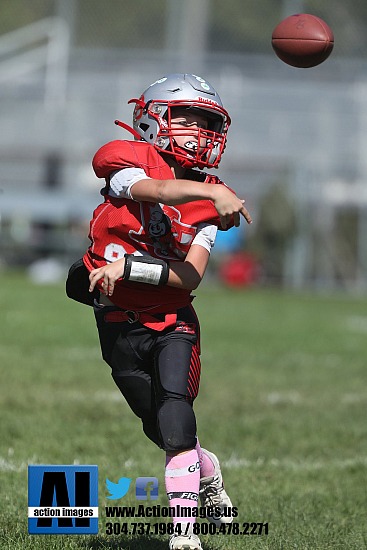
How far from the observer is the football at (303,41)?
14.0ft

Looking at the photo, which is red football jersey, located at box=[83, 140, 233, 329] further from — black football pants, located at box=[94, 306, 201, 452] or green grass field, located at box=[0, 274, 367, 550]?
green grass field, located at box=[0, 274, 367, 550]

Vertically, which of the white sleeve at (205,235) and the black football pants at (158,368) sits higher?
the white sleeve at (205,235)

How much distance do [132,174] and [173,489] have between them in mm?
1094

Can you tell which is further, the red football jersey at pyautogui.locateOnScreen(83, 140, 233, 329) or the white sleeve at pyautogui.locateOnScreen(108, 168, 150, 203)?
the red football jersey at pyautogui.locateOnScreen(83, 140, 233, 329)

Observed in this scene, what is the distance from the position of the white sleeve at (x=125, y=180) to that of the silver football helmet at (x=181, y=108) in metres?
0.20

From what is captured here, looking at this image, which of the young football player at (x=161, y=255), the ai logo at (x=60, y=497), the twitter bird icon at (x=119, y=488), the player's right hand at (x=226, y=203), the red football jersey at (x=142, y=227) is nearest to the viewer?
the player's right hand at (x=226, y=203)

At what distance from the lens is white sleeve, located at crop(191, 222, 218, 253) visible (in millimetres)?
3812

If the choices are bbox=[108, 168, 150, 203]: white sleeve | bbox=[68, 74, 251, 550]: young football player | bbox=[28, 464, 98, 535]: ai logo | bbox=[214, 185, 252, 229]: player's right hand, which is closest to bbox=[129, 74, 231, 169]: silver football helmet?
bbox=[68, 74, 251, 550]: young football player

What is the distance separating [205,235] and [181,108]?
1.57 ft

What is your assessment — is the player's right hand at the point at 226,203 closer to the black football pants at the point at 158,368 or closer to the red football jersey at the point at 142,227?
the red football jersey at the point at 142,227

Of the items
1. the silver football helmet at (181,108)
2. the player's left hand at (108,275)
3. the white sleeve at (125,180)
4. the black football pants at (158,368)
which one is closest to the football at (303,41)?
the silver football helmet at (181,108)

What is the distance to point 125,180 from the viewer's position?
3.67 m

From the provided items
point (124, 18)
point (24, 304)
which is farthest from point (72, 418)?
point (124, 18)

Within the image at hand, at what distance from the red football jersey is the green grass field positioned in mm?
899
